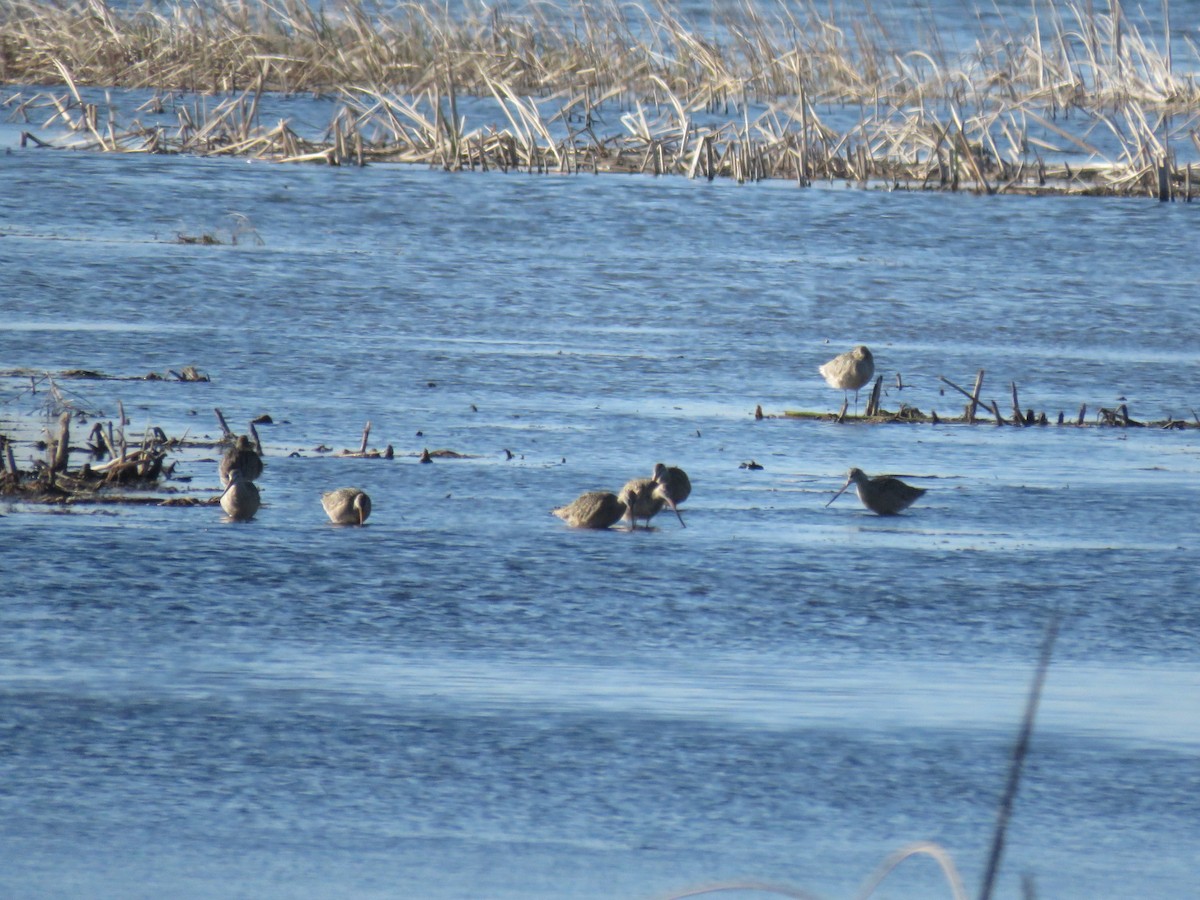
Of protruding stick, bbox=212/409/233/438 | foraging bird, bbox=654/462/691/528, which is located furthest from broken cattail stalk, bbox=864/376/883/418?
protruding stick, bbox=212/409/233/438

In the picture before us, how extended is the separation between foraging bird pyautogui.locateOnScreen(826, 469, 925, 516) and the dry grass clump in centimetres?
1029

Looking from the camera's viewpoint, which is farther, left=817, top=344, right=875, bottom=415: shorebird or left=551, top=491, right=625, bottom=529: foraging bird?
left=817, top=344, right=875, bottom=415: shorebird

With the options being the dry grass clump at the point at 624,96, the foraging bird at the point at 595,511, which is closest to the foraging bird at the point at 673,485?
the foraging bird at the point at 595,511

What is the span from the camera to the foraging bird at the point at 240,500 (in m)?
7.03

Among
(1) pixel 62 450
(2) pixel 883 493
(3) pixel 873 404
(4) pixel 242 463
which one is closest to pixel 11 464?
(1) pixel 62 450

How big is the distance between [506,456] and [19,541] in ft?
6.85

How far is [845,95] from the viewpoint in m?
22.5

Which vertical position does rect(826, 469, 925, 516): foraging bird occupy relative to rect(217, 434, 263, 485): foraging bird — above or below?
below

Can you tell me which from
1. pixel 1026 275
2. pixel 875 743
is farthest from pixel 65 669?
pixel 1026 275

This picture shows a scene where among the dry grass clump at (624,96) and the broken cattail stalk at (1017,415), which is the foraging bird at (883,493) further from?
the dry grass clump at (624,96)

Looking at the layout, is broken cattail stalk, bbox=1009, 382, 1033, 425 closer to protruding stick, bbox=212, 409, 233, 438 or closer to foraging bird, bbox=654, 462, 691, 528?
foraging bird, bbox=654, 462, 691, 528

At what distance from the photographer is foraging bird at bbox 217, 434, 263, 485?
23.9 feet

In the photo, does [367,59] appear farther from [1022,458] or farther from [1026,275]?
[1022,458]

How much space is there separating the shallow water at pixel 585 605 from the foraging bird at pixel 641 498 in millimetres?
94
